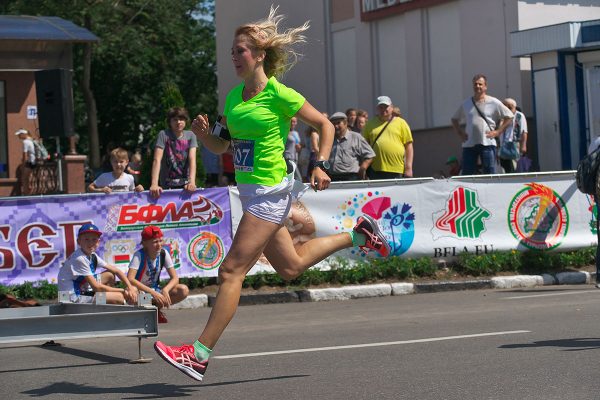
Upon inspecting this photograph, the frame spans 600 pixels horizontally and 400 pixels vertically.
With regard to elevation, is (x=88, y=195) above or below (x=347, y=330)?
above

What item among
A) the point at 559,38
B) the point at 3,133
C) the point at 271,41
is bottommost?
the point at 271,41

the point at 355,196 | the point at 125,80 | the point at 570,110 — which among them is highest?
the point at 125,80

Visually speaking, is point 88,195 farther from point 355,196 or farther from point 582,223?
point 582,223

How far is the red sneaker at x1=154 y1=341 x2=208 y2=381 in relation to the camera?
24.4ft

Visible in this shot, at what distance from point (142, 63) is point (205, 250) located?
101 ft

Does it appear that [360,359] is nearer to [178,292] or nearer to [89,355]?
[89,355]

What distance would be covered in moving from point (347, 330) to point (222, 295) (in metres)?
3.67

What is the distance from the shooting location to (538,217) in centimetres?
1667

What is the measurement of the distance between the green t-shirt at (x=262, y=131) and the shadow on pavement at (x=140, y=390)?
1.37m

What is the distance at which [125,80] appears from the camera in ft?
153

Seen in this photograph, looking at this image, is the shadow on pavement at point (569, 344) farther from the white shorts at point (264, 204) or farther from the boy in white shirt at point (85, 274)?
the boy in white shirt at point (85, 274)

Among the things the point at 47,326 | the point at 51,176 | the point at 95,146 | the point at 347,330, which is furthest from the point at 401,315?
the point at 95,146

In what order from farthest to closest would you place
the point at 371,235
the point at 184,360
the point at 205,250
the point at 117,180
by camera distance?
the point at 117,180
the point at 205,250
the point at 371,235
the point at 184,360

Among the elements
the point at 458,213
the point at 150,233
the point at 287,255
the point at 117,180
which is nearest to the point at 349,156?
the point at 458,213
